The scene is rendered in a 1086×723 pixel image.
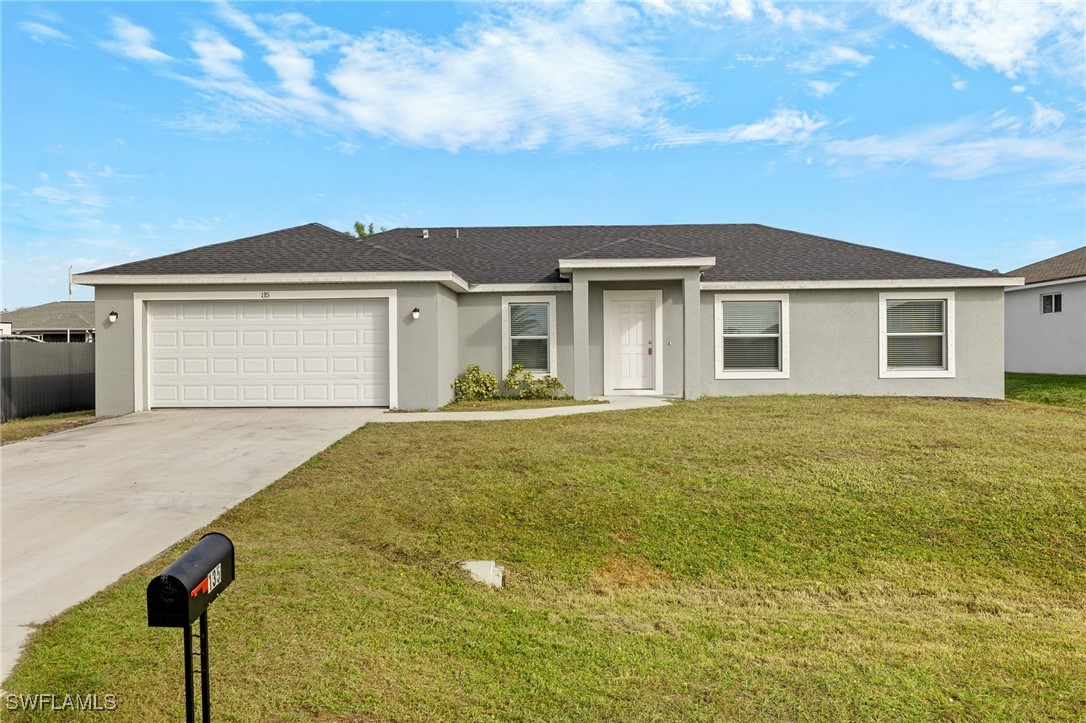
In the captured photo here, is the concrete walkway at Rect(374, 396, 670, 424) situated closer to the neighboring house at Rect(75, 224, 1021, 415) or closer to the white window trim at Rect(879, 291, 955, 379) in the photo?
the neighboring house at Rect(75, 224, 1021, 415)

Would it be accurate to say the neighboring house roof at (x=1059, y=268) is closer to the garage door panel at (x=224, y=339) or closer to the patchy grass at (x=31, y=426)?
the garage door panel at (x=224, y=339)

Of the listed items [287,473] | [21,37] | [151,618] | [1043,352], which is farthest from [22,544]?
[1043,352]

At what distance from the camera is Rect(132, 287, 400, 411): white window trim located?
40.7 ft

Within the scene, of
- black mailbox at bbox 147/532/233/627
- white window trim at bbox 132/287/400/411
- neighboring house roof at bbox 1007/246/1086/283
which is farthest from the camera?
neighboring house roof at bbox 1007/246/1086/283

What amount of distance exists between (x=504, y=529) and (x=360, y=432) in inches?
187

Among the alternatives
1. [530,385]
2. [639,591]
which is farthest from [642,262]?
[639,591]

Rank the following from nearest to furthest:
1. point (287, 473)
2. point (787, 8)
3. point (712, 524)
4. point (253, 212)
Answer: point (712, 524) < point (287, 473) < point (787, 8) < point (253, 212)

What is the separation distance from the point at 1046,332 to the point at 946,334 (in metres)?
11.0

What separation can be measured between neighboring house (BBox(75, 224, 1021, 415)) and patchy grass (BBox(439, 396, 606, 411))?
440mm

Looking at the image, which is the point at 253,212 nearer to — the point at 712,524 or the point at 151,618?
the point at 712,524

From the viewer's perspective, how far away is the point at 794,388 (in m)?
14.5

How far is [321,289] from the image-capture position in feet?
40.9

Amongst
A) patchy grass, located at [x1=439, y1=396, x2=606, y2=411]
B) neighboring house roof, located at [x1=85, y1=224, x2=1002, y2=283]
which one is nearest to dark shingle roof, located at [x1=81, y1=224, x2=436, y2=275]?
neighboring house roof, located at [x1=85, y1=224, x2=1002, y2=283]

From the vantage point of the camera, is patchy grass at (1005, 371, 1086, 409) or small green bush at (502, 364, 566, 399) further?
patchy grass at (1005, 371, 1086, 409)
